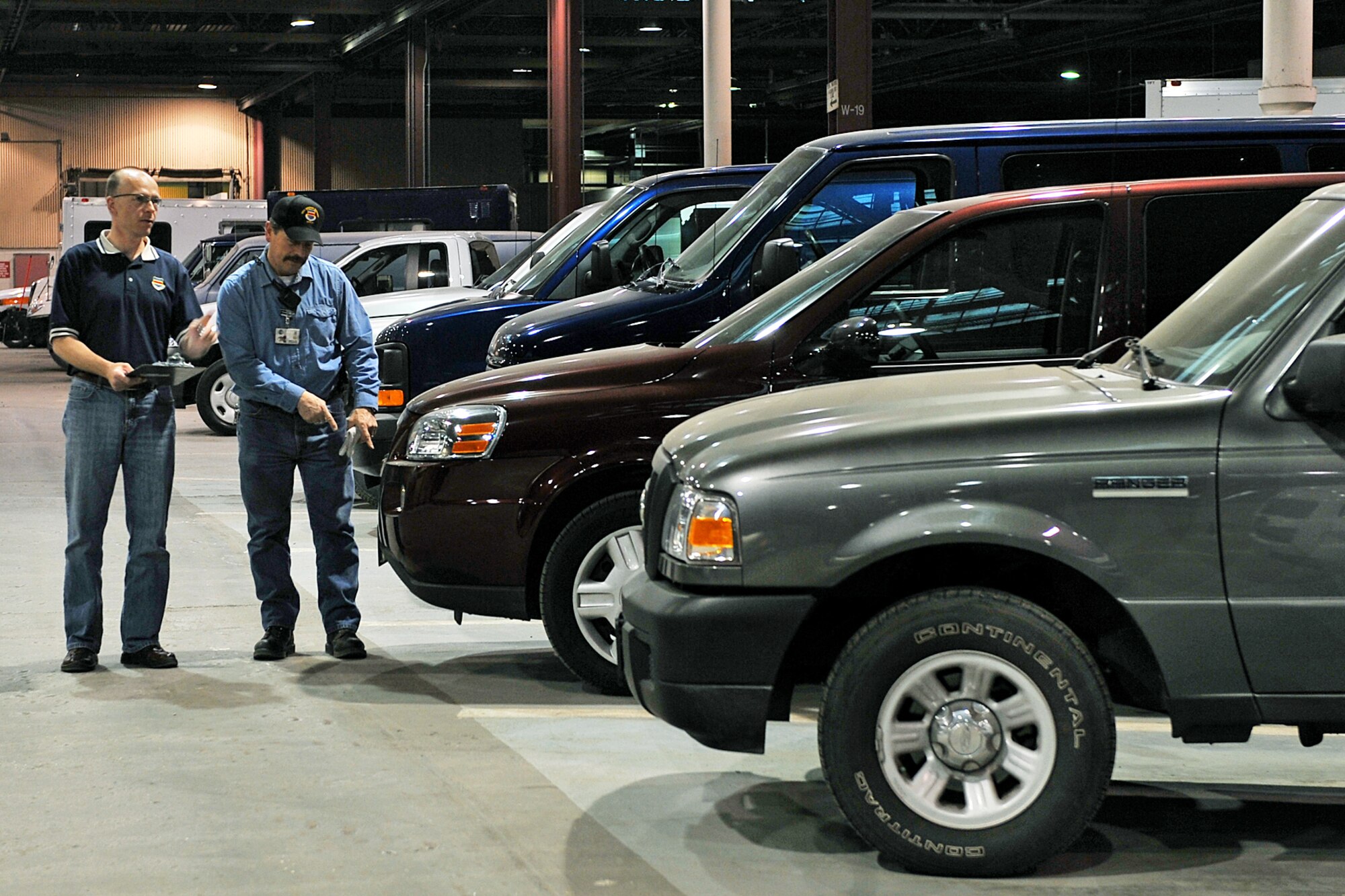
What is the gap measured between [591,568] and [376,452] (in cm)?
353

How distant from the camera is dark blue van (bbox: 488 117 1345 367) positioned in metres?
7.49

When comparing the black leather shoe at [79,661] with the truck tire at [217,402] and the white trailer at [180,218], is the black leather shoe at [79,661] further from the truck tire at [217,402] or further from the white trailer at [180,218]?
the white trailer at [180,218]

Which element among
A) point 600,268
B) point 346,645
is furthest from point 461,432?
point 600,268

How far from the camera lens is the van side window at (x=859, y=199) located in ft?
25.2

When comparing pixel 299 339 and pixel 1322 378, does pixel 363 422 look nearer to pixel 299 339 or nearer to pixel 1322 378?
pixel 299 339

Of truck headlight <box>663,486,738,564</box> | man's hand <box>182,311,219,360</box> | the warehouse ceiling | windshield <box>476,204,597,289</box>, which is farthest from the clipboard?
the warehouse ceiling

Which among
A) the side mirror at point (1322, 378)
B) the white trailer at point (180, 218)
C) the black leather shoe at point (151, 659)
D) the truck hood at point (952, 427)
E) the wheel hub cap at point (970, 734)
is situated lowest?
the black leather shoe at point (151, 659)

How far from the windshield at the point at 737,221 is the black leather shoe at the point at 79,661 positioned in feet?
10.0

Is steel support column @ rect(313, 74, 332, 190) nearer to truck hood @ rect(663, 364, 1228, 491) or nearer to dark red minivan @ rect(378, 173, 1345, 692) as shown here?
dark red minivan @ rect(378, 173, 1345, 692)

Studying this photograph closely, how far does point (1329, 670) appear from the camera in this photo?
13.1 ft

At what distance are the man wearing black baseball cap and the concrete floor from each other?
0.94 ft

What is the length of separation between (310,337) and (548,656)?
5.32ft

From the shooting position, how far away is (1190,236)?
19.4ft

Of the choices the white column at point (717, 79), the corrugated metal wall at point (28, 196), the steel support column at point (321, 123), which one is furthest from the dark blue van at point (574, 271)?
the corrugated metal wall at point (28, 196)
